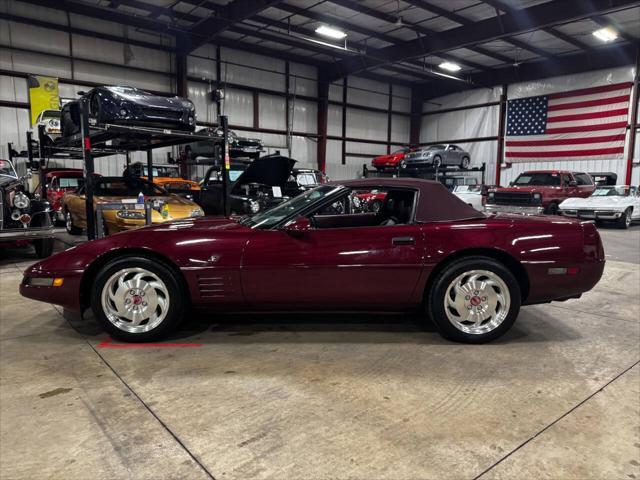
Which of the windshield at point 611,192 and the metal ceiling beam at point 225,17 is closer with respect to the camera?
the metal ceiling beam at point 225,17

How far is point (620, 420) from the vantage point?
7.07 ft

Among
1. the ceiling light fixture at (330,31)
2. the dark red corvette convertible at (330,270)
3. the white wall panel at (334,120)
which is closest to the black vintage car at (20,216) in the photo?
the dark red corvette convertible at (330,270)

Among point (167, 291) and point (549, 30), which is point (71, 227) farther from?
point (549, 30)

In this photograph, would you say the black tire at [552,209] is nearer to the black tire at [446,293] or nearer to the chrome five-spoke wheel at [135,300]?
the black tire at [446,293]

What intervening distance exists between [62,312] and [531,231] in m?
3.92

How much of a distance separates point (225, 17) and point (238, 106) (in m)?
4.80

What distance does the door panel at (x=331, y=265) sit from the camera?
9.81 ft

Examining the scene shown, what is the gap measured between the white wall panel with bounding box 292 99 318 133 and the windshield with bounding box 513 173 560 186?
33.0ft

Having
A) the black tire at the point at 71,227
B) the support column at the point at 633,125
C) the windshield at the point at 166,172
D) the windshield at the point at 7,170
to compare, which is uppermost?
the support column at the point at 633,125

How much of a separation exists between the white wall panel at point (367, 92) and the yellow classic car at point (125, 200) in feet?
51.6

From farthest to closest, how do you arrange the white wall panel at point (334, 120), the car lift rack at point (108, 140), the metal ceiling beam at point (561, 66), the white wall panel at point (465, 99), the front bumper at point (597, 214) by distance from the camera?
the white wall panel at point (465, 99), the white wall panel at point (334, 120), the metal ceiling beam at point (561, 66), the front bumper at point (597, 214), the car lift rack at point (108, 140)

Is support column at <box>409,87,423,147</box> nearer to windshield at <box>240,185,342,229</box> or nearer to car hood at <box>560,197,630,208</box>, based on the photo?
car hood at <box>560,197,630,208</box>

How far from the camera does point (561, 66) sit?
18609mm

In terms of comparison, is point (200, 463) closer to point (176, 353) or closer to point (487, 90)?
point (176, 353)
